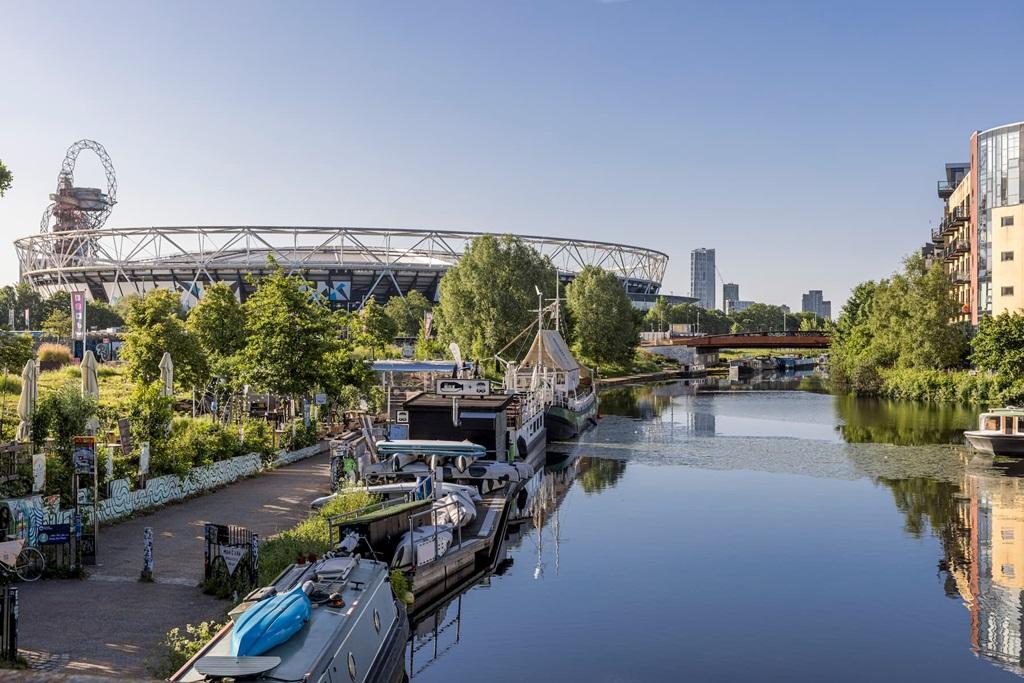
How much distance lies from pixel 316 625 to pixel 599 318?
108 metres

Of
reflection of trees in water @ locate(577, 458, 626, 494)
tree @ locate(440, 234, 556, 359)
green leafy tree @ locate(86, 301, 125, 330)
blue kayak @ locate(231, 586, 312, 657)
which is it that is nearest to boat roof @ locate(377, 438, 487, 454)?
reflection of trees in water @ locate(577, 458, 626, 494)

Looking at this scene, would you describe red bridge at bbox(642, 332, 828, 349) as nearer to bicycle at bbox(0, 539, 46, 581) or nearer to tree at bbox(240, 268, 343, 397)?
tree at bbox(240, 268, 343, 397)

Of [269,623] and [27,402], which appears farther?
[27,402]

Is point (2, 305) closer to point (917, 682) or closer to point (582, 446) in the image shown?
point (582, 446)

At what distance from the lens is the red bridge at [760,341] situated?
154750 millimetres

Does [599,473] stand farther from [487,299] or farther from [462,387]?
[487,299]

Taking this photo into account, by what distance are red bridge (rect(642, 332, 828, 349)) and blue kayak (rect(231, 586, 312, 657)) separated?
14867 centimetres

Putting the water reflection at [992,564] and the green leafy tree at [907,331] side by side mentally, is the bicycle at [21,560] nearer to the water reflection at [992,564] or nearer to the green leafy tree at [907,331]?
the water reflection at [992,564]

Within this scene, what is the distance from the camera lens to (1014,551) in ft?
99.0

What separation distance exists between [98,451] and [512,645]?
13.9 metres

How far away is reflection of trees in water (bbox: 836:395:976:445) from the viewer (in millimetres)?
61000

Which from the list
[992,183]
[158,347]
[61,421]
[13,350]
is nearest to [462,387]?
[158,347]

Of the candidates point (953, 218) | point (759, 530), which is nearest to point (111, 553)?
point (759, 530)

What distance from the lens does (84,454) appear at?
77.2ft
